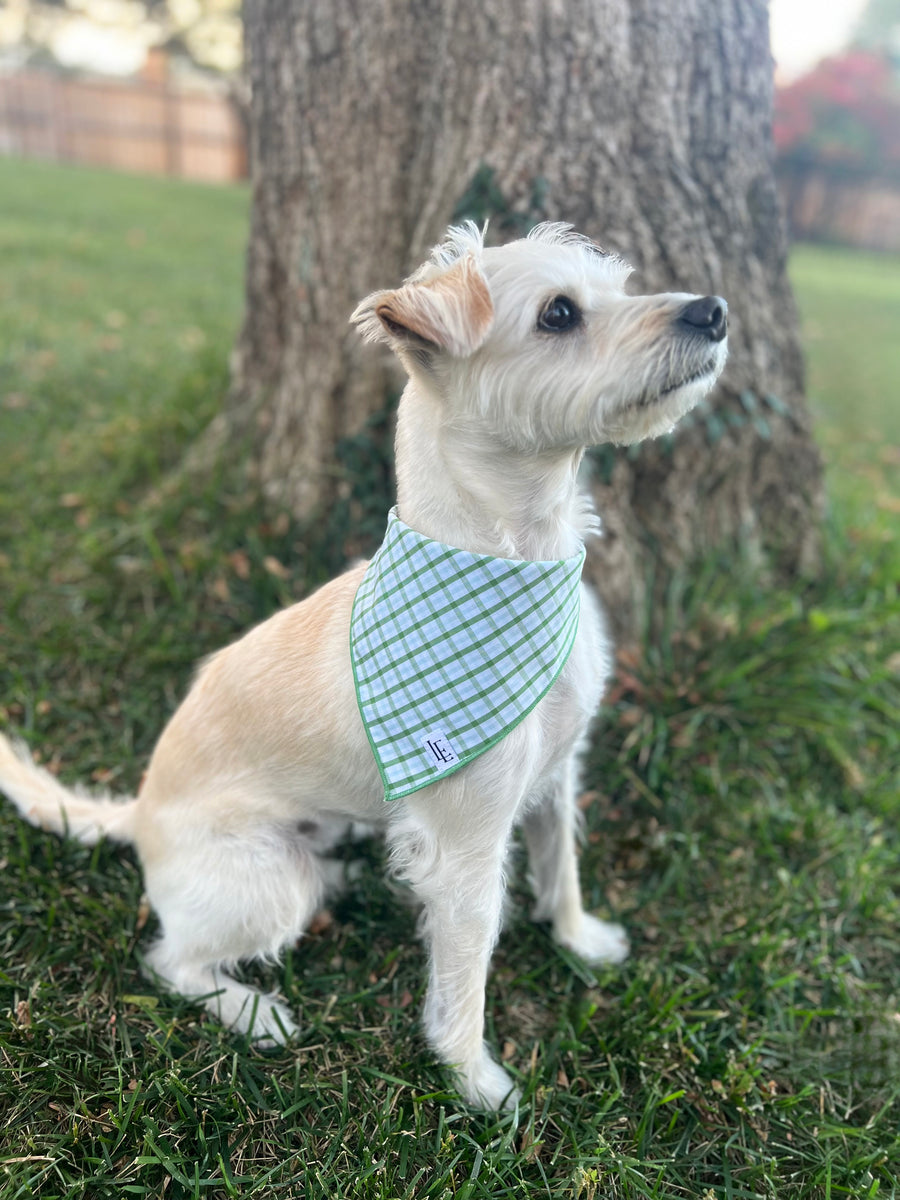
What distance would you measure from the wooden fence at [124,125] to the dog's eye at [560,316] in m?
28.4

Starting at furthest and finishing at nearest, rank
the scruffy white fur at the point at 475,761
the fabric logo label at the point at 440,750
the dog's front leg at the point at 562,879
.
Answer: the dog's front leg at the point at 562,879
the fabric logo label at the point at 440,750
the scruffy white fur at the point at 475,761

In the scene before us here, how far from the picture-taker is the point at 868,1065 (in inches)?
98.5

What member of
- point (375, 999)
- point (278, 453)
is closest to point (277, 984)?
point (375, 999)

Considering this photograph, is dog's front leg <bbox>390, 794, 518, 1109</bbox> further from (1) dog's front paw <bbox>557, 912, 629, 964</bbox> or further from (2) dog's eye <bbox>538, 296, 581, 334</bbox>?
(2) dog's eye <bbox>538, 296, 581, 334</bbox>

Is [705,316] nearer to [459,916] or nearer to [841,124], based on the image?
[459,916]

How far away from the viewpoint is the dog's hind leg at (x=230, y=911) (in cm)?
251

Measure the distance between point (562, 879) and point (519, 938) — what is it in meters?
0.32

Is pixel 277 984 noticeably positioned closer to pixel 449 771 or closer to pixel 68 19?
pixel 449 771

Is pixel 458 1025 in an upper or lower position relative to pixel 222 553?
lower

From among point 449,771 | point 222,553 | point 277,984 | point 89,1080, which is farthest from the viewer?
point 222,553

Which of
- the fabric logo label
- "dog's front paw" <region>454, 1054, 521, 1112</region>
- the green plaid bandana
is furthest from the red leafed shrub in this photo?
"dog's front paw" <region>454, 1054, 521, 1112</region>

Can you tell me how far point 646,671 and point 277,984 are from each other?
198cm

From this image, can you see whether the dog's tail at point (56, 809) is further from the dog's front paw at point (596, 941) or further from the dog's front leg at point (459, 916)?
the dog's front paw at point (596, 941)

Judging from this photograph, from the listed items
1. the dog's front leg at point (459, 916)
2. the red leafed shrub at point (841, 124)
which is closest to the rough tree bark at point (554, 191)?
the dog's front leg at point (459, 916)
